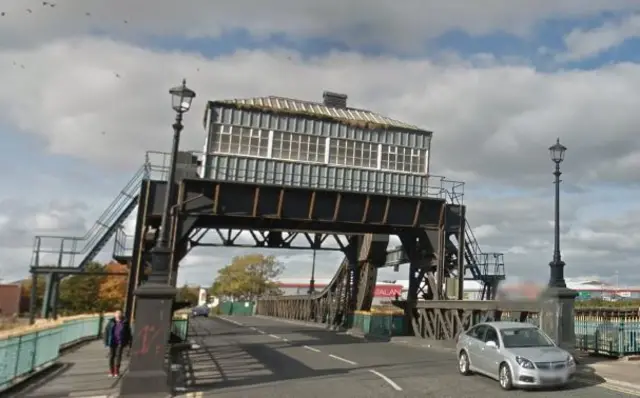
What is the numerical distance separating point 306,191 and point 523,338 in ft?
47.2

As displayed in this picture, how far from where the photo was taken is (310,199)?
2700 centimetres

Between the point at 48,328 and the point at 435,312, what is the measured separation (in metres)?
17.0

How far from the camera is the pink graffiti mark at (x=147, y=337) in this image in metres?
12.5

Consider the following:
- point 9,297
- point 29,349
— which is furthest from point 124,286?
point 29,349

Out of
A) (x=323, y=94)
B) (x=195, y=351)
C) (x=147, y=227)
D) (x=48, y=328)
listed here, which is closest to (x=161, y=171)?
(x=147, y=227)

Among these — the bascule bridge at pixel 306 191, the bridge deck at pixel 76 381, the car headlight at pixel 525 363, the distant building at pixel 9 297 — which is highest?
the bascule bridge at pixel 306 191

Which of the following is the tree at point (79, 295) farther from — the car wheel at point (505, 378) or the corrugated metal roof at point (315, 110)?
the car wheel at point (505, 378)

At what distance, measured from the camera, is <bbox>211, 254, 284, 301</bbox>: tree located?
354ft

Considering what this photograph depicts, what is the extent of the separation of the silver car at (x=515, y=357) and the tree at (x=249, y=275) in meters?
93.0

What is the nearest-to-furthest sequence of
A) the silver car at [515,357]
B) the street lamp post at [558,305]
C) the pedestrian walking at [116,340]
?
the silver car at [515,357] → the pedestrian walking at [116,340] → the street lamp post at [558,305]

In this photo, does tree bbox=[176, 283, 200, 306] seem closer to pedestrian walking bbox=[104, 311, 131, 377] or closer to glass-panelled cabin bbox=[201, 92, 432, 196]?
pedestrian walking bbox=[104, 311, 131, 377]

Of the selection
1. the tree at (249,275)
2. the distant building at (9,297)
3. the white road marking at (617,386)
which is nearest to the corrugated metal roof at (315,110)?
the white road marking at (617,386)

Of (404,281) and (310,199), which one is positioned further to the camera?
(404,281)

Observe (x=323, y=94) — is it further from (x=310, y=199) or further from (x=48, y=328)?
(x=48, y=328)
